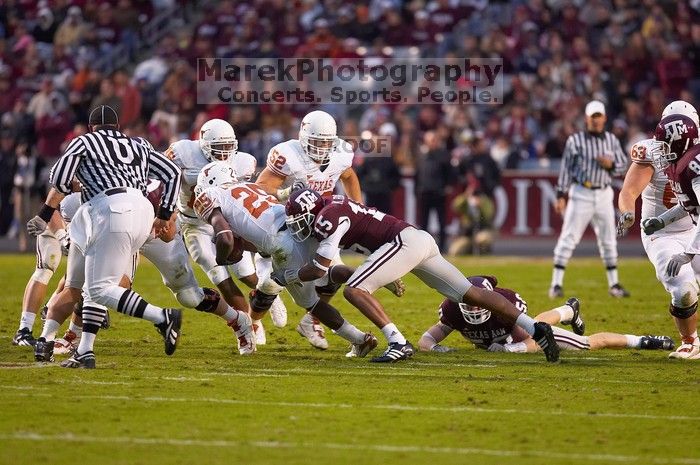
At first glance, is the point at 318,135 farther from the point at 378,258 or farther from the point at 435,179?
the point at 435,179

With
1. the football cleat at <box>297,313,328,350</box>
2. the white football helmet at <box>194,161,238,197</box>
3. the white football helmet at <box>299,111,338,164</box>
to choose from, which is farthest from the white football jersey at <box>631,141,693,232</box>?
the white football helmet at <box>194,161,238,197</box>

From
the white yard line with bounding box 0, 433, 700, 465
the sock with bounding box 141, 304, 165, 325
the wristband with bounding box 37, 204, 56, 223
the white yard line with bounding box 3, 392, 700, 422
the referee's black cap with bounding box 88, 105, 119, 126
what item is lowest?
the white yard line with bounding box 0, 433, 700, 465

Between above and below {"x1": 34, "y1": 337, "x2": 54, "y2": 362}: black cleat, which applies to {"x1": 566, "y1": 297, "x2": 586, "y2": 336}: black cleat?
above

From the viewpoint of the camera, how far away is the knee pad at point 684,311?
827 cm

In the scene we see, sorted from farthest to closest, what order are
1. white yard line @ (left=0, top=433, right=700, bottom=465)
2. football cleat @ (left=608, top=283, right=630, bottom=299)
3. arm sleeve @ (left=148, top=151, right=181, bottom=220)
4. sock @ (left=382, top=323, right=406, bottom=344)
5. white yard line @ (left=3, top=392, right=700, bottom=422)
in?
football cleat @ (left=608, top=283, right=630, bottom=299) → sock @ (left=382, top=323, right=406, bottom=344) → arm sleeve @ (left=148, top=151, right=181, bottom=220) → white yard line @ (left=3, top=392, right=700, bottom=422) → white yard line @ (left=0, top=433, right=700, bottom=465)

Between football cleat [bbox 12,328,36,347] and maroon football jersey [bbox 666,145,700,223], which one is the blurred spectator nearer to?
maroon football jersey [bbox 666,145,700,223]

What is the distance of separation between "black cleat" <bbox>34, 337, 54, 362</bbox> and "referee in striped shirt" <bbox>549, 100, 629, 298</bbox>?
599 centimetres

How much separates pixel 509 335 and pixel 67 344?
2.98 meters

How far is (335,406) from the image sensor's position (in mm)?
6594

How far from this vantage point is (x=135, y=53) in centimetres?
2270

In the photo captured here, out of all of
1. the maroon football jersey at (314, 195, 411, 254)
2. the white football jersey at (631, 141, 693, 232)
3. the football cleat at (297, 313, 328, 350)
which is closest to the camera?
the maroon football jersey at (314, 195, 411, 254)

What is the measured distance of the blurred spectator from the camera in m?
17.1

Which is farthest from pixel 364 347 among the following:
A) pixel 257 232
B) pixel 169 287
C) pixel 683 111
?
pixel 683 111

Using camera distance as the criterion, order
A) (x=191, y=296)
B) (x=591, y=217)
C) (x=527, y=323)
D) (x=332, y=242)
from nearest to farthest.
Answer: (x=332, y=242), (x=527, y=323), (x=191, y=296), (x=591, y=217)
